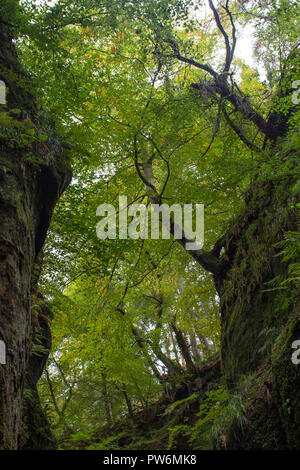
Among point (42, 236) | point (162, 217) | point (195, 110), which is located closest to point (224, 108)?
point (195, 110)

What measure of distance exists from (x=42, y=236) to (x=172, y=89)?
436 centimetres

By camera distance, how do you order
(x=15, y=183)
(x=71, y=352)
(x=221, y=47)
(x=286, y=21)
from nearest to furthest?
(x=15, y=183) → (x=286, y=21) → (x=71, y=352) → (x=221, y=47)

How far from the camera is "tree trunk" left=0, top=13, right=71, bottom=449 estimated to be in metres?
2.67

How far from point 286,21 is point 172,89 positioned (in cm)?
242

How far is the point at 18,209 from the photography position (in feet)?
11.4

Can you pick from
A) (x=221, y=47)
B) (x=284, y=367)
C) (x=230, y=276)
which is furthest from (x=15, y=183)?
(x=221, y=47)

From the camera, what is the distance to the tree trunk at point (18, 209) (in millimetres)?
2674

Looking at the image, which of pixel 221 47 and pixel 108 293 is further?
pixel 221 47

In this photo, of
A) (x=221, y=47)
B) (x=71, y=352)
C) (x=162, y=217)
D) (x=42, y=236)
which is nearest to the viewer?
(x=42, y=236)

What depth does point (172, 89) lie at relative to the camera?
21.9 feet

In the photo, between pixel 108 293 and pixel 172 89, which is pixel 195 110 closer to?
pixel 172 89
